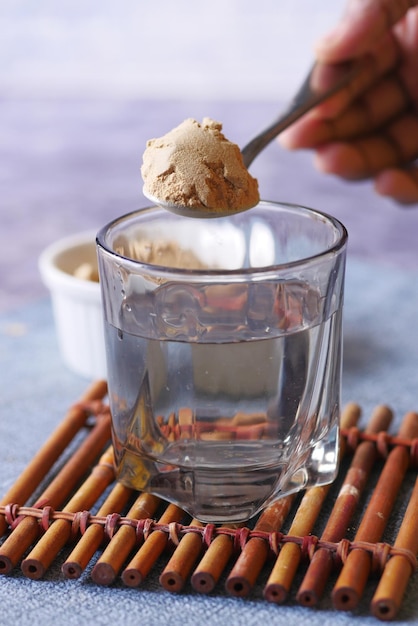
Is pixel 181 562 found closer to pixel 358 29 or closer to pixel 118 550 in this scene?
pixel 118 550

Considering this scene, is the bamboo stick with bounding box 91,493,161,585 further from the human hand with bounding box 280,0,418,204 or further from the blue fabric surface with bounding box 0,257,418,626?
the human hand with bounding box 280,0,418,204

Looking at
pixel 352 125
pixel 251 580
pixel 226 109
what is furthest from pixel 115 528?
pixel 226 109

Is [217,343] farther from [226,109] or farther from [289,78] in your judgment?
[289,78]

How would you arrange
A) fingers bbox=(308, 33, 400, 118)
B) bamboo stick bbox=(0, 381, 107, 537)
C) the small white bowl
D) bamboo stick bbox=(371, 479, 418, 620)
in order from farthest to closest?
fingers bbox=(308, 33, 400, 118) < the small white bowl < bamboo stick bbox=(0, 381, 107, 537) < bamboo stick bbox=(371, 479, 418, 620)

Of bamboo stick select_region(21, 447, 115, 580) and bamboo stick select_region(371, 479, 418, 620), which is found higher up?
bamboo stick select_region(371, 479, 418, 620)

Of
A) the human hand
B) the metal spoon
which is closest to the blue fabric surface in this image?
the human hand

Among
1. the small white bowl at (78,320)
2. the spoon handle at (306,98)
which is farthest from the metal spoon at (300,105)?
the small white bowl at (78,320)
